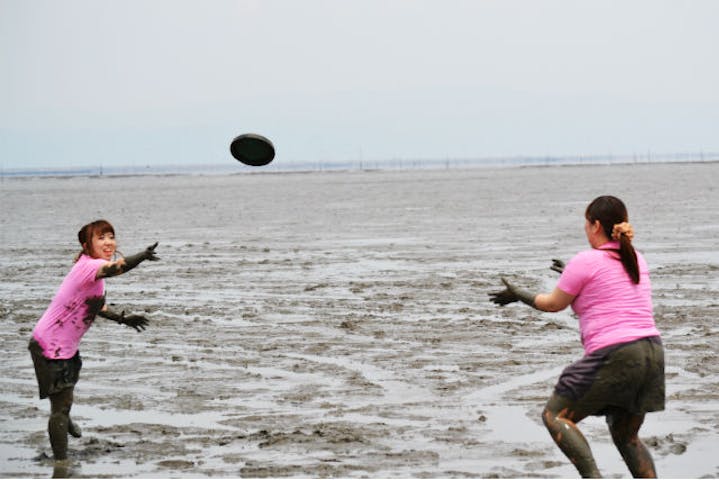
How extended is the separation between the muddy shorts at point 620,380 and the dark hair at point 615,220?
0.39 m

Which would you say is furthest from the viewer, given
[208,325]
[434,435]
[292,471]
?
[208,325]

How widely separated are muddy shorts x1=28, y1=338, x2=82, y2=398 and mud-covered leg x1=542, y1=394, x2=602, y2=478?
320 centimetres

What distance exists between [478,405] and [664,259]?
39.2 ft

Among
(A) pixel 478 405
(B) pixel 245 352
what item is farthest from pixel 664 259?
(A) pixel 478 405

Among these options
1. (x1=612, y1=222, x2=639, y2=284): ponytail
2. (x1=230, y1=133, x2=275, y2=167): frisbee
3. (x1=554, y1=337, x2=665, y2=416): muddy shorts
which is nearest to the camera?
(x1=554, y1=337, x2=665, y2=416): muddy shorts

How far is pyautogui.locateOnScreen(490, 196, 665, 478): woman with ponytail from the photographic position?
624 centimetres

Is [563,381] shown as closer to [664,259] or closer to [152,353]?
[152,353]

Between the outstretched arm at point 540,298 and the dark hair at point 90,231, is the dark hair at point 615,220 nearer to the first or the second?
the outstretched arm at point 540,298

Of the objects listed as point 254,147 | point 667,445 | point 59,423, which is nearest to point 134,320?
point 59,423

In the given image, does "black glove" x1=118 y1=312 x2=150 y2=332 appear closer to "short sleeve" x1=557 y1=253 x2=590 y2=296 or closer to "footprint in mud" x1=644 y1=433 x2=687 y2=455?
"short sleeve" x1=557 y1=253 x2=590 y2=296

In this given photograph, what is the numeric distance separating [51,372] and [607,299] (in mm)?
3648

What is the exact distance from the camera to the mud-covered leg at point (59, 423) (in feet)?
26.0

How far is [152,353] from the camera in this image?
1216 cm

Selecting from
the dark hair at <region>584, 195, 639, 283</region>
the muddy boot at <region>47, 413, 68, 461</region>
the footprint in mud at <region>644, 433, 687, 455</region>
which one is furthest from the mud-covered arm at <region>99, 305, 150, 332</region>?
the footprint in mud at <region>644, 433, 687, 455</region>
